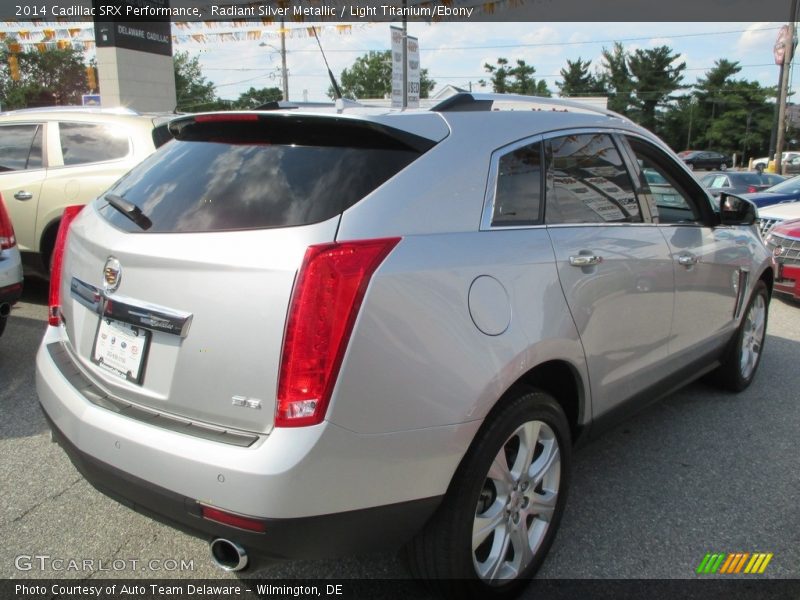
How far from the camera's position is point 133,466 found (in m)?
1.99

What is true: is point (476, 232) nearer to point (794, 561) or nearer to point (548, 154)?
point (548, 154)

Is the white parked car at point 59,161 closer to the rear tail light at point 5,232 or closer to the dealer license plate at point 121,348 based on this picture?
the rear tail light at point 5,232

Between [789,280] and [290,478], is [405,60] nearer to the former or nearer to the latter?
[789,280]

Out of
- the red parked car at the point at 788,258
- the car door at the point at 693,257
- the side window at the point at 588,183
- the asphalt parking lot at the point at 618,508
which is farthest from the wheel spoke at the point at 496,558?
the red parked car at the point at 788,258

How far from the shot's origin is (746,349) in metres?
4.56

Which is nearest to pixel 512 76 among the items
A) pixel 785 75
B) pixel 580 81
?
pixel 580 81

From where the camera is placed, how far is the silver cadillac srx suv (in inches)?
71.6

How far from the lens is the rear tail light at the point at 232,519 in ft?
5.93

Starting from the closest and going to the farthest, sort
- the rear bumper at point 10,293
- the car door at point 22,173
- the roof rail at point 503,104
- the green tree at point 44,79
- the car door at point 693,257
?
the roof rail at point 503,104 → the car door at point 693,257 → the rear bumper at point 10,293 → the car door at point 22,173 → the green tree at point 44,79

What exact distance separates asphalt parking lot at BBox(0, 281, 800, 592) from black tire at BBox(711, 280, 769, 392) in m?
0.19

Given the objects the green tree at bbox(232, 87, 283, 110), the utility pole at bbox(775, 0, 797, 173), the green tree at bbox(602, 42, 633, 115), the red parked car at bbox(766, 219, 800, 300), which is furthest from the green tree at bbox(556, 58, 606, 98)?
the red parked car at bbox(766, 219, 800, 300)

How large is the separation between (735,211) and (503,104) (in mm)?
1937

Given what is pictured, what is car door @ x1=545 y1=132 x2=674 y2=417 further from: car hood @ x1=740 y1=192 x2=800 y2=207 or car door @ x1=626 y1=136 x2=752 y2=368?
car hood @ x1=740 y1=192 x2=800 y2=207

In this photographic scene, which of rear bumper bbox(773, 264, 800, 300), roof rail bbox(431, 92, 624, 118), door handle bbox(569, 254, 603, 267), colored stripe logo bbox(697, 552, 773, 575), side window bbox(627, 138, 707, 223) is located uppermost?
roof rail bbox(431, 92, 624, 118)
